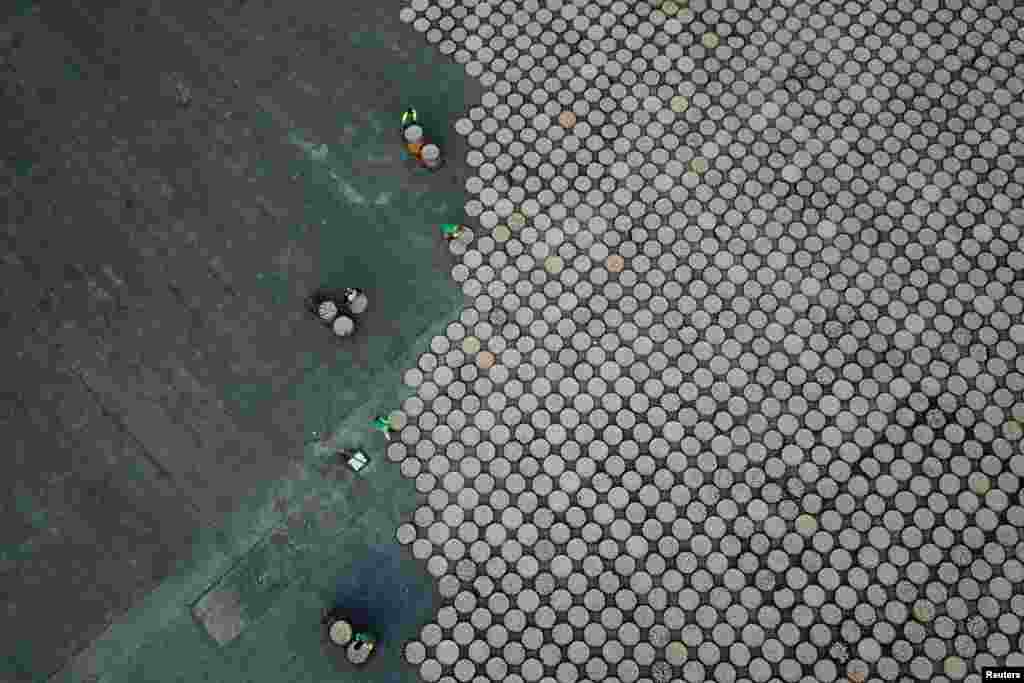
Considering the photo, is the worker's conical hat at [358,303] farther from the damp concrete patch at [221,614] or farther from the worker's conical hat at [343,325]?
the damp concrete patch at [221,614]

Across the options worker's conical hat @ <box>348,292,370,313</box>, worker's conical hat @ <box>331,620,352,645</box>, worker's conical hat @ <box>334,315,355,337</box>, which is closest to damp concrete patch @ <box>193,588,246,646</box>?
worker's conical hat @ <box>331,620,352,645</box>

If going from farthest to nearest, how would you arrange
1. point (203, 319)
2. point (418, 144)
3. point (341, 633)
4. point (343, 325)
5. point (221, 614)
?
point (418, 144)
point (203, 319)
point (343, 325)
point (221, 614)
point (341, 633)

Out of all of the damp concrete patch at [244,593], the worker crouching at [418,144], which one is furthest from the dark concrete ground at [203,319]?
the worker crouching at [418,144]

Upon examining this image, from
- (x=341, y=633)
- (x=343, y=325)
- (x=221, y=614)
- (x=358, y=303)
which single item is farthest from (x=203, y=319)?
(x=341, y=633)

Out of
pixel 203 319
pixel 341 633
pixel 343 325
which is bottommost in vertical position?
pixel 341 633

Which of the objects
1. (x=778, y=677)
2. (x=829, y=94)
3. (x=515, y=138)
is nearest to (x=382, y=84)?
(x=515, y=138)

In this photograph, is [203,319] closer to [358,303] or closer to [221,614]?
[358,303]

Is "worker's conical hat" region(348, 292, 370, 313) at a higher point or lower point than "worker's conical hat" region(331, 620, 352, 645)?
higher

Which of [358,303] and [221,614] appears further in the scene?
[358,303]

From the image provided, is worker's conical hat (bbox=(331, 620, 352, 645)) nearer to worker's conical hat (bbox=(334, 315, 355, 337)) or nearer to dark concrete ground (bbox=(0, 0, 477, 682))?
dark concrete ground (bbox=(0, 0, 477, 682))
